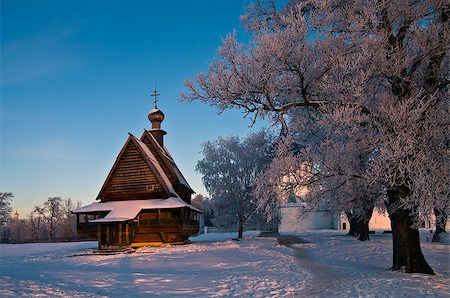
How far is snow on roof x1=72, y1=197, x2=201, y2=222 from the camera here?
81.8 feet

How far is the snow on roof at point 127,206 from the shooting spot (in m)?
24.9

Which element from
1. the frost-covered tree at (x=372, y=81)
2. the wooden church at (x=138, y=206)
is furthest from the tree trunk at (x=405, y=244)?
the wooden church at (x=138, y=206)

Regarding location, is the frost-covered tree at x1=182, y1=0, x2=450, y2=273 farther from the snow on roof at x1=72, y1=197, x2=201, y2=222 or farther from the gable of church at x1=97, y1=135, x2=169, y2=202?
the gable of church at x1=97, y1=135, x2=169, y2=202

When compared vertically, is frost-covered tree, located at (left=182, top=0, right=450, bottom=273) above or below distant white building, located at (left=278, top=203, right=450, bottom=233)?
above

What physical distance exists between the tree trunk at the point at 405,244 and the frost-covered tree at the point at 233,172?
85.5ft

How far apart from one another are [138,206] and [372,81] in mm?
19127

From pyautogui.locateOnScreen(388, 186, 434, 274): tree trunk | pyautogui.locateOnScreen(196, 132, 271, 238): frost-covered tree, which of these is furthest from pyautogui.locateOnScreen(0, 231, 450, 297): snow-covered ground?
pyautogui.locateOnScreen(196, 132, 271, 238): frost-covered tree

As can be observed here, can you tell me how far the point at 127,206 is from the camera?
2667 cm

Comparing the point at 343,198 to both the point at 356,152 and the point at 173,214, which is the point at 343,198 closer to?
the point at 356,152

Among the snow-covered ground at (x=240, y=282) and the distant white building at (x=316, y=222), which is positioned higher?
the snow-covered ground at (x=240, y=282)

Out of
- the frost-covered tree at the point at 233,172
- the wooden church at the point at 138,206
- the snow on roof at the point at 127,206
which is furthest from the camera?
the frost-covered tree at the point at 233,172

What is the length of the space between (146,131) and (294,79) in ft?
71.0

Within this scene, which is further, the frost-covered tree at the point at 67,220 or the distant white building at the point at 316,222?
the frost-covered tree at the point at 67,220

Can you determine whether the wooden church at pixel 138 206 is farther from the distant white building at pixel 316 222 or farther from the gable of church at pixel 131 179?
the distant white building at pixel 316 222
